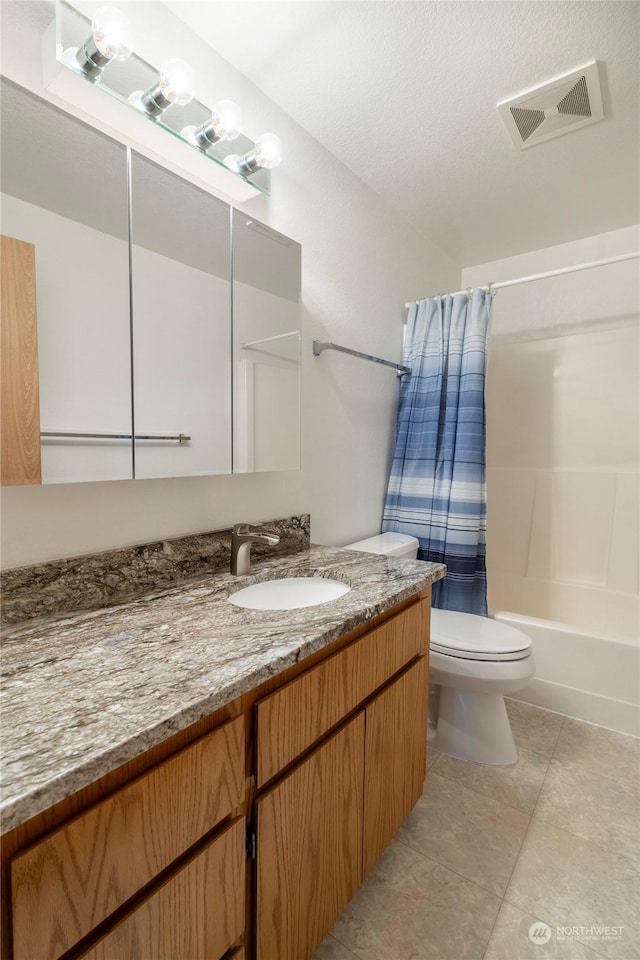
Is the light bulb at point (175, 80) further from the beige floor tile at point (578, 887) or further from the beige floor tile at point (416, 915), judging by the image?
the beige floor tile at point (578, 887)

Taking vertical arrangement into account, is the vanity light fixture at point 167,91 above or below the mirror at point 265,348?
above

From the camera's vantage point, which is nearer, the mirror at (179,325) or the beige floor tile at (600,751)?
the mirror at (179,325)

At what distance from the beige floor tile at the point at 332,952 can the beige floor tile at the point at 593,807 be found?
0.73m

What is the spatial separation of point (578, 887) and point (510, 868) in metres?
0.17

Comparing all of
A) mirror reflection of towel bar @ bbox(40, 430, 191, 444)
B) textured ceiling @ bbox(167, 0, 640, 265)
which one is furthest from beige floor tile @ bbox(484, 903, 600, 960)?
textured ceiling @ bbox(167, 0, 640, 265)

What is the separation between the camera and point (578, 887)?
1226mm

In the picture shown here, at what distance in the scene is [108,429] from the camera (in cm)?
105

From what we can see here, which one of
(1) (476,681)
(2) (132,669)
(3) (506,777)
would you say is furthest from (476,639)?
(2) (132,669)

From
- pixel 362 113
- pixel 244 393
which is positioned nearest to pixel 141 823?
pixel 244 393

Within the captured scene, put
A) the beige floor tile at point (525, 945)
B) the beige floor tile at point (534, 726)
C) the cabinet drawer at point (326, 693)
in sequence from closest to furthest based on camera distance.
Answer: the cabinet drawer at point (326, 693)
the beige floor tile at point (525, 945)
the beige floor tile at point (534, 726)

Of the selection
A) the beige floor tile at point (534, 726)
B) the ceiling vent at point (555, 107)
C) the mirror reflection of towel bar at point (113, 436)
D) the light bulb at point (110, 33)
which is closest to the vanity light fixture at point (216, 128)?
the light bulb at point (110, 33)

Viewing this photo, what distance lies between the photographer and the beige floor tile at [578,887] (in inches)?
44.5

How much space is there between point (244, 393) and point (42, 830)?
1.10 meters

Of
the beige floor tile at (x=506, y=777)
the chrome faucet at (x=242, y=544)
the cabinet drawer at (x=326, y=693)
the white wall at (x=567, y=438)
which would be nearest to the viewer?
the cabinet drawer at (x=326, y=693)
